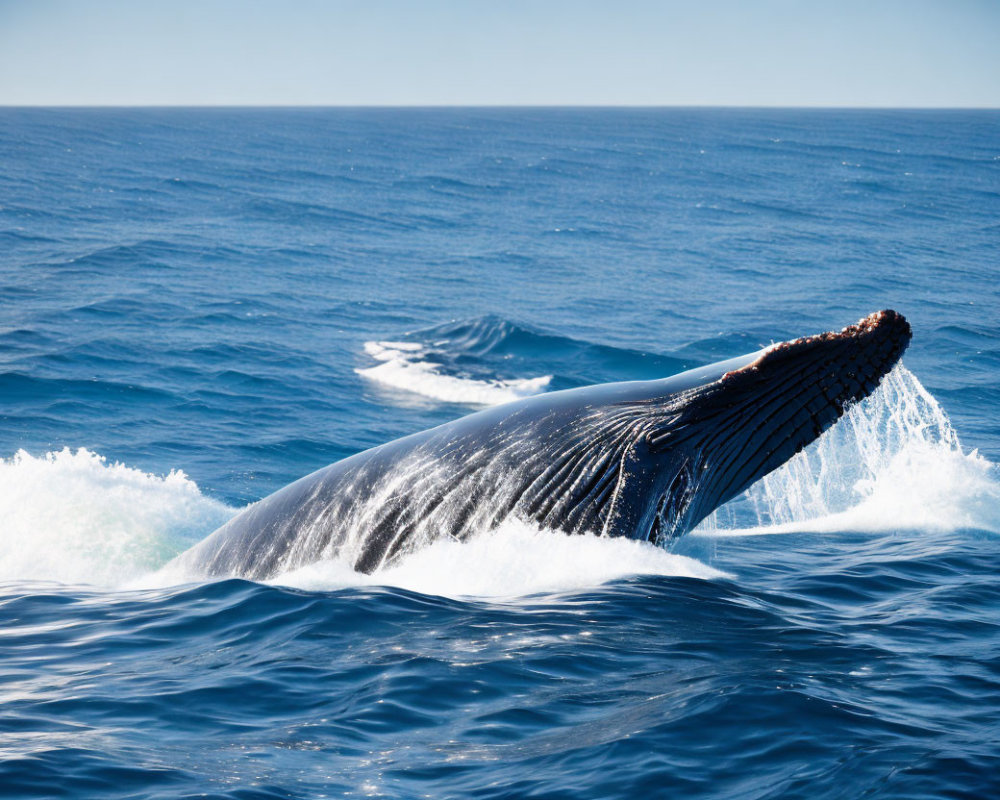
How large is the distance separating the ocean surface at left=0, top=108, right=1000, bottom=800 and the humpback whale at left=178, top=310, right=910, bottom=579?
1.00 feet

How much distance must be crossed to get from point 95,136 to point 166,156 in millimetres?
36245

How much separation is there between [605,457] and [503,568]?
1.52 metres

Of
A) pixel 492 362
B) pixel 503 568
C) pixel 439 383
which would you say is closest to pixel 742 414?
pixel 503 568

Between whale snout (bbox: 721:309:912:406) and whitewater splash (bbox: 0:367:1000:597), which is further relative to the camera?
whitewater splash (bbox: 0:367:1000:597)

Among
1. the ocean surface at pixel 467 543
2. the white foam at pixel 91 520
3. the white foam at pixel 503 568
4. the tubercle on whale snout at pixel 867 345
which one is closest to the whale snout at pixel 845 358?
the tubercle on whale snout at pixel 867 345

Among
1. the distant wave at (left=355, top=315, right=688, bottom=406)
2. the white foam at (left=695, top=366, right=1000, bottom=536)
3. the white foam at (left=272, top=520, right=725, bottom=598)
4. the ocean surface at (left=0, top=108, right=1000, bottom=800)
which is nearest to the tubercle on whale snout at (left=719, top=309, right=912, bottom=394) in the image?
the ocean surface at (left=0, top=108, right=1000, bottom=800)

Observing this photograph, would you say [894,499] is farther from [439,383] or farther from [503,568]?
[439,383]

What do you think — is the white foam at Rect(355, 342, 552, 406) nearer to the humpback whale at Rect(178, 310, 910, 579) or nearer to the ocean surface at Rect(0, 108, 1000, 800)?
the ocean surface at Rect(0, 108, 1000, 800)

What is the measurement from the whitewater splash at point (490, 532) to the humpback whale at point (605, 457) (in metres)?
0.25

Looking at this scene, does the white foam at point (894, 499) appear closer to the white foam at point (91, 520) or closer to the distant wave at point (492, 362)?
the white foam at point (91, 520)

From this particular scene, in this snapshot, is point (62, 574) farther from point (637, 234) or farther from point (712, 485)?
point (637, 234)

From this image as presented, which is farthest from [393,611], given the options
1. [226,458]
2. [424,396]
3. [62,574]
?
[424,396]

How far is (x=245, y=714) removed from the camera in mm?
7266

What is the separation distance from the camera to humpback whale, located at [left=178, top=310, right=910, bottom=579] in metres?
8.42
